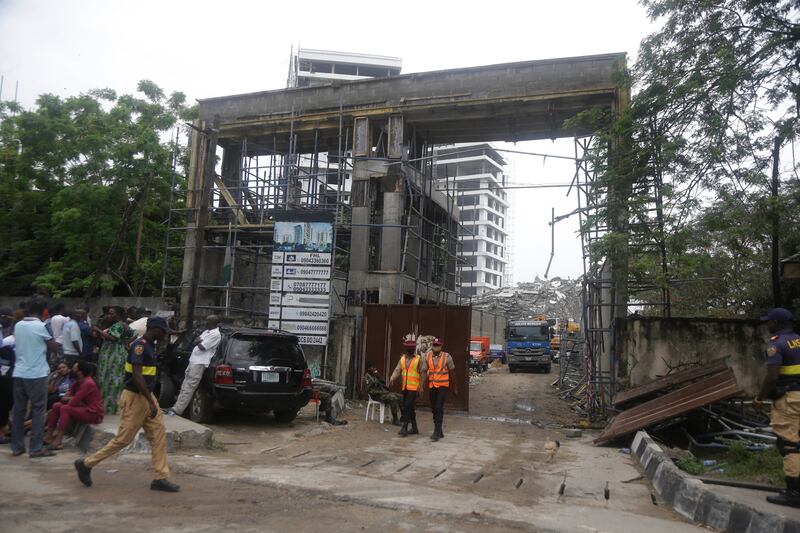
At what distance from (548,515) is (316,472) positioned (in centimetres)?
287

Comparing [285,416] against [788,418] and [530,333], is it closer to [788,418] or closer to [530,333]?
[788,418]

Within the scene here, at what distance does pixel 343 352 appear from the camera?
49.0 ft

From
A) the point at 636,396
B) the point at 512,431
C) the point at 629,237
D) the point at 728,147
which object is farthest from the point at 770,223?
the point at 512,431

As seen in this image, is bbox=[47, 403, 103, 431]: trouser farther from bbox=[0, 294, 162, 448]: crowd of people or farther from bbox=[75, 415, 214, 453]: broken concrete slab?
bbox=[75, 415, 214, 453]: broken concrete slab

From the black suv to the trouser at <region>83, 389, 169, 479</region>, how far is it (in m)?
3.68

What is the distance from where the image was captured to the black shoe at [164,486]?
577 cm

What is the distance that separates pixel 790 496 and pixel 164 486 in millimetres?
5956

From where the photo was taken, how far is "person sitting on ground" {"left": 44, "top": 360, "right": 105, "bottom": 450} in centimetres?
774

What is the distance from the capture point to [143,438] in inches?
308

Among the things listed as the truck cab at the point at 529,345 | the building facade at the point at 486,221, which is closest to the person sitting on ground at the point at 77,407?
the truck cab at the point at 529,345

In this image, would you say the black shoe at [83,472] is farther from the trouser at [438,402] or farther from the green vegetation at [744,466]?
the green vegetation at [744,466]

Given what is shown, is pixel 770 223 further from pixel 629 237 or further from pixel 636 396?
pixel 636 396

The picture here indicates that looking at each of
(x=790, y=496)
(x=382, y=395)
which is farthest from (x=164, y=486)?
(x=382, y=395)

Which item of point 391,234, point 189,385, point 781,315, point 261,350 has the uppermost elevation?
point 391,234
